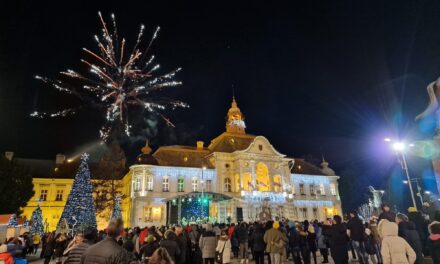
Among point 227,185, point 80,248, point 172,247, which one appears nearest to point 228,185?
point 227,185

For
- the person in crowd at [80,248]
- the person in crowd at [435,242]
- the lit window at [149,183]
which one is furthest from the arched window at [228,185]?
the person in crowd at [80,248]

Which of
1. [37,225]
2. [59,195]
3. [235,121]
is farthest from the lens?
[235,121]

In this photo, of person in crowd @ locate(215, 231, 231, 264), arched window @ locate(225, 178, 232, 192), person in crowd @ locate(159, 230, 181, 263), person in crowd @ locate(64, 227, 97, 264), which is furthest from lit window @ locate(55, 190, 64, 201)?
person in crowd @ locate(64, 227, 97, 264)

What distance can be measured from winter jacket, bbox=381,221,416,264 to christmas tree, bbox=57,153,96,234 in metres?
A: 19.4

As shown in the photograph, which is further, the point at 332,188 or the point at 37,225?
the point at 332,188

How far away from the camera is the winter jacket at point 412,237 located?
7582 millimetres

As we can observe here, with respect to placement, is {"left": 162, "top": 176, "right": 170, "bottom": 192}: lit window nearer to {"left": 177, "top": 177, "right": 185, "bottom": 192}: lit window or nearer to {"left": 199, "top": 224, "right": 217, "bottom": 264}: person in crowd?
{"left": 177, "top": 177, "right": 185, "bottom": 192}: lit window

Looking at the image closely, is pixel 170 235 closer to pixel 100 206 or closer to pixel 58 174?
pixel 100 206

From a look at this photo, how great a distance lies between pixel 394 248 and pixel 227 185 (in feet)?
→ 117

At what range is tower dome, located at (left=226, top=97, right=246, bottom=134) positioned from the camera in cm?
5022

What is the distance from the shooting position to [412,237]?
7.75 m

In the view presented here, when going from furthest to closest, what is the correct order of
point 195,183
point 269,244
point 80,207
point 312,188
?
1. point 312,188
2. point 195,183
3. point 80,207
4. point 269,244

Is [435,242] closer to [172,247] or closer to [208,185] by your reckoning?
[172,247]

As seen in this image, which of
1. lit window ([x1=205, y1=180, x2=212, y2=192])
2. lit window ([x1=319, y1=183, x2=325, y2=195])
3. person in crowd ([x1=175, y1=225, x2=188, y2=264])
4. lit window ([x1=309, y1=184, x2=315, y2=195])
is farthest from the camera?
lit window ([x1=319, y1=183, x2=325, y2=195])
